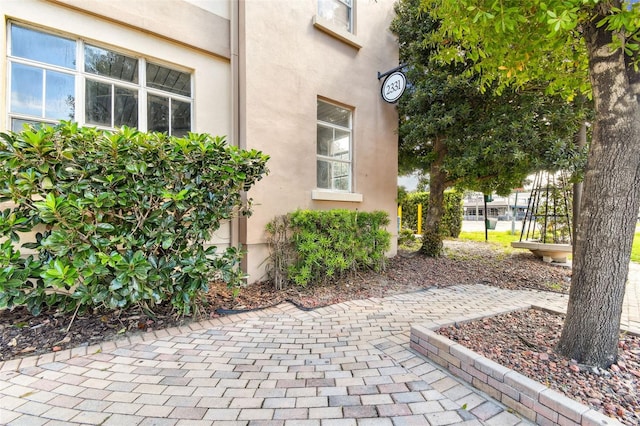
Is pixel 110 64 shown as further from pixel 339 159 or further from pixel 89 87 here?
pixel 339 159

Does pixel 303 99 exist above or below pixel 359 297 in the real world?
above

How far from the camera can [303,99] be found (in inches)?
220

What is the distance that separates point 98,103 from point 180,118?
104 cm

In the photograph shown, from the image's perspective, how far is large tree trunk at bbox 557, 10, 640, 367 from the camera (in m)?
2.29

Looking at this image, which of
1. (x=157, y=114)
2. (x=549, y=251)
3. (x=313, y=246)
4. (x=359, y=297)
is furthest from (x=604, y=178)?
(x=549, y=251)

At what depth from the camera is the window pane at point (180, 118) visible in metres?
4.68

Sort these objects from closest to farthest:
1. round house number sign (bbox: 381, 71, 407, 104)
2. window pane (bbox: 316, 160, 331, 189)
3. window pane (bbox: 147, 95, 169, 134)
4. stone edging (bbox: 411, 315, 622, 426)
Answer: stone edging (bbox: 411, 315, 622, 426)
window pane (bbox: 147, 95, 169, 134)
window pane (bbox: 316, 160, 331, 189)
round house number sign (bbox: 381, 71, 407, 104)

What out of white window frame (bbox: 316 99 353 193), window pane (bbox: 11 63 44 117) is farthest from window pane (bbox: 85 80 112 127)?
white window frame (bbox: 316 99 353 193)

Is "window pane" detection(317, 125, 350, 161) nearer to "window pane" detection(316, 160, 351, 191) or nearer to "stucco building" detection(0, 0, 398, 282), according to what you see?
"stucco building" detection(0, 0, 398, 282)

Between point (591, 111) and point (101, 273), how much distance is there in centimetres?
831

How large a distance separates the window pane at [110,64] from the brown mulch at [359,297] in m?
3.15

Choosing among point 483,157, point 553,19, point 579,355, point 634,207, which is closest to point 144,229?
point 553,19

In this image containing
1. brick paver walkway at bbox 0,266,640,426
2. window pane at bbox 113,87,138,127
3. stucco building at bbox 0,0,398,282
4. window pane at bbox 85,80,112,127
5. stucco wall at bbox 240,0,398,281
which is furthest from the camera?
stucco wall at bbox 240,0,398,281

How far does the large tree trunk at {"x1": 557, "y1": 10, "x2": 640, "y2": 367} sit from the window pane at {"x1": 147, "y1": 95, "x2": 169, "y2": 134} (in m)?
5.07
